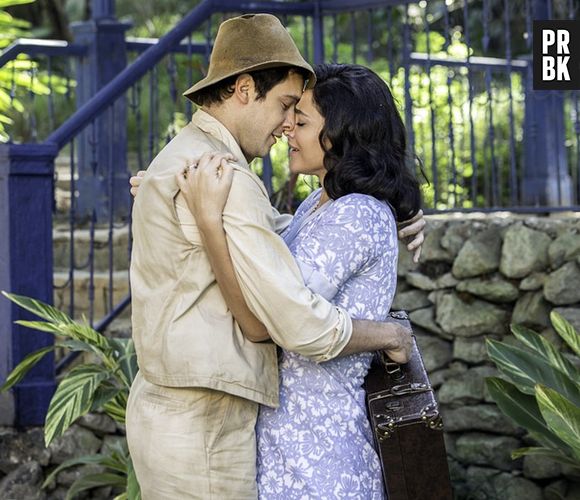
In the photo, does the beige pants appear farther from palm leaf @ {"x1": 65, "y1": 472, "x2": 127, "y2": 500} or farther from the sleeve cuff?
palm leaf @ {"x1": 65, "y1": 472, "x2": 127, "y2": 500}

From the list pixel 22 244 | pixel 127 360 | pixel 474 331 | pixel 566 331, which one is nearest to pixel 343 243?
pixel 566 331

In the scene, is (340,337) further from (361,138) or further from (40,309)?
(40,309)

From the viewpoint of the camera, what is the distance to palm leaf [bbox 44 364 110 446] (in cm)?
452

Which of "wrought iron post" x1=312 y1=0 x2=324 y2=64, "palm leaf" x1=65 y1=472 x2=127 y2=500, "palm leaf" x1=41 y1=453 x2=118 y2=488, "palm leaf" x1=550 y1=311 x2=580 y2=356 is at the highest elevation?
"wrought iron post" x1=312 y1=0 x2=324 y2=64

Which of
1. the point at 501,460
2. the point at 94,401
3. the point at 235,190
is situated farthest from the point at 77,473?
the point at 235,190

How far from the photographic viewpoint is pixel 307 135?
3.05 metres

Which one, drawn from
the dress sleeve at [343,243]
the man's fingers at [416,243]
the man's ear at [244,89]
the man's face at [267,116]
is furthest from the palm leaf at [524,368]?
the man's ear at [244,89]

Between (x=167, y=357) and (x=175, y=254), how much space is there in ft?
0.81

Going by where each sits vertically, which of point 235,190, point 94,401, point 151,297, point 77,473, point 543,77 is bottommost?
point 77,473

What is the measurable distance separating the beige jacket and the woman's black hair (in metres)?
0.29

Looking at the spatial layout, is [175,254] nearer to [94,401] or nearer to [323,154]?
[323,154]

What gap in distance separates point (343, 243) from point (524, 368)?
6.73 ft

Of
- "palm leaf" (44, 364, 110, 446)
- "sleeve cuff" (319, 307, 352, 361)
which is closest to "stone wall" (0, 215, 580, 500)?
"palm leaf" (44, 364, 110, 446)

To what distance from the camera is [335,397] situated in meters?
2.87
